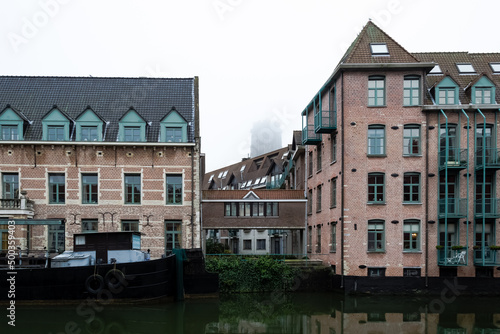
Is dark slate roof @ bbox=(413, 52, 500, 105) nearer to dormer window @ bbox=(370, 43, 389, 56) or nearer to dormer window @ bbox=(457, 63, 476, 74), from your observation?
dormer window @ bbox=(457, 63, 476, 74)

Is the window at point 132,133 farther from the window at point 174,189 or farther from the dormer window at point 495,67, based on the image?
the dormer window at point 495,67

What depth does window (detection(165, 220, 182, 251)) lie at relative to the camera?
30.3 m

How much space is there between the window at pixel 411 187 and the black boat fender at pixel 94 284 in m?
14.9

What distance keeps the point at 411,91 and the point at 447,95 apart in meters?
1.83

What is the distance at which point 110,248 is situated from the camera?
960 inches

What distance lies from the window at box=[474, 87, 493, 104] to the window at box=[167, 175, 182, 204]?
53.3 ft

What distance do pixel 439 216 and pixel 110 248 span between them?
617 inches

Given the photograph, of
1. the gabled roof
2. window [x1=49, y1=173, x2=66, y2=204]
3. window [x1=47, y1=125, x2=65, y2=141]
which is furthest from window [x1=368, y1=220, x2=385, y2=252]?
window [x1=47, y1=125, x2=65, y2=141]

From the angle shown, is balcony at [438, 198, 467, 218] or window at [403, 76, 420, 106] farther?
window at [403, 76, 420, 106]

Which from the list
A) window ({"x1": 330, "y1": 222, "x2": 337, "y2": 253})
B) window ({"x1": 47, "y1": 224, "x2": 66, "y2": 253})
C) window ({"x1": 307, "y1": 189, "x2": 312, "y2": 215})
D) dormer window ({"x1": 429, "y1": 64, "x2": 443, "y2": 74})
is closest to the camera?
window ({"x1": 330, "y1": 222, "x2": 337, "y2": 253})

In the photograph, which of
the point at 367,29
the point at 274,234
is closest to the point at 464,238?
the point at 367,29

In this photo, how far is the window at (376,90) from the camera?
27016mm

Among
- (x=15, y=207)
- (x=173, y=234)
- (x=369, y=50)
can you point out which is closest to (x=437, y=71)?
(x=369, y=50)

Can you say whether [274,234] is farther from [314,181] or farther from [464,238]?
[464,238]
